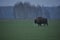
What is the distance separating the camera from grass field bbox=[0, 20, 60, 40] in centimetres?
136

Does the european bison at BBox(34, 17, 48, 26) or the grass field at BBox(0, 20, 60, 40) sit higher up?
the european bison at BBox(34, 17, 48, 26)

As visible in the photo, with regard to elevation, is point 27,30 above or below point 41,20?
below

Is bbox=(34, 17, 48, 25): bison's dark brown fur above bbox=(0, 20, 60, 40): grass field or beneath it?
above

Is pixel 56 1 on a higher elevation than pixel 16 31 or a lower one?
higher

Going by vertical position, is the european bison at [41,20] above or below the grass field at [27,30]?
above

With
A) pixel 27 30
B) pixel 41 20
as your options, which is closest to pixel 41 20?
pixel 41 20

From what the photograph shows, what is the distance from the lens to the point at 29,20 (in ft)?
4.48

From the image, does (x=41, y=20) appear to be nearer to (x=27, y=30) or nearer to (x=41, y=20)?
(x=41, y=20)

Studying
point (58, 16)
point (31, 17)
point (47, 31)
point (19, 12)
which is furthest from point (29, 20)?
point (58, 16)

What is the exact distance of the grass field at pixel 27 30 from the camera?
1357mm

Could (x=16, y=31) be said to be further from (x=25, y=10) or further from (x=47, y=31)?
→ (x=47, y=31)

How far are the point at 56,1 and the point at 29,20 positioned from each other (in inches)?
16.9

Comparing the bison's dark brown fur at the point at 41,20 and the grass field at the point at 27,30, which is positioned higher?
the bison's dark brown fur at the point at 41,20

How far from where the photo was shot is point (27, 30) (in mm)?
1370
